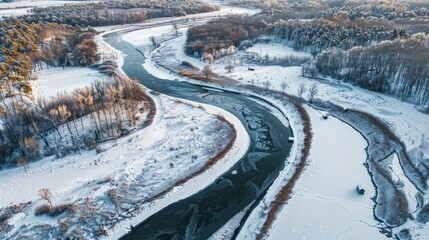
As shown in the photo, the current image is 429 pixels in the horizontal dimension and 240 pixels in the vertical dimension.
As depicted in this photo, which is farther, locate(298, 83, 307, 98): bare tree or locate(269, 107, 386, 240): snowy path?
locate(298, 83, 307, 98): bare tree

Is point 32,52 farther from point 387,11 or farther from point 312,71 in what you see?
point 387,11

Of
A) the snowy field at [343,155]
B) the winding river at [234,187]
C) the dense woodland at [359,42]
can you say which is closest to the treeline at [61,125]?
the winding river at [234,187]

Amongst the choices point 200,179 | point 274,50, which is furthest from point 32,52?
point 274,50

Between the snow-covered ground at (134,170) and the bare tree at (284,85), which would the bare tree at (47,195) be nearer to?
the snow-covered ground at (134,170)

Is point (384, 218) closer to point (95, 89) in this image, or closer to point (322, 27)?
point (95, 89)

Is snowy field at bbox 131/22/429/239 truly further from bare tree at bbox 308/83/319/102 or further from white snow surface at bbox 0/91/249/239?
white snow surface at bbox 0/91/249/239

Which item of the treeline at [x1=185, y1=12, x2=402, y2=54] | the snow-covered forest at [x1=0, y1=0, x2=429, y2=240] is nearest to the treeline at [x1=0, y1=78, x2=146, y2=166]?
the snow-covered forest at [x1=0, y1=0, x2=429, y2=240]
